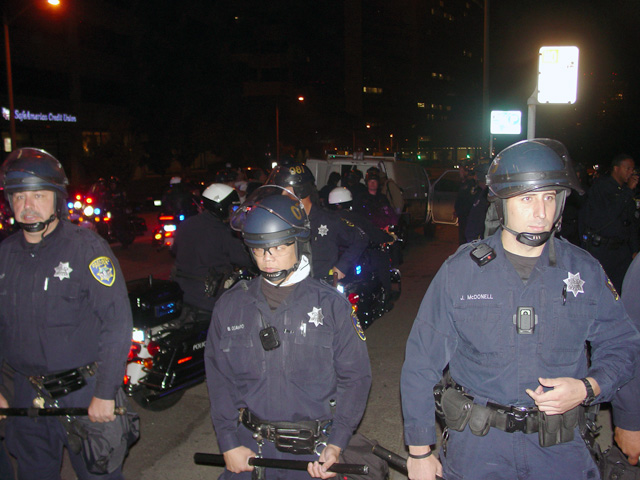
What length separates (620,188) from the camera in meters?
7.54

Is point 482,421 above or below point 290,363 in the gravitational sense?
below

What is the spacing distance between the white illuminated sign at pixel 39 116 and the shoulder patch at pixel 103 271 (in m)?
30.6

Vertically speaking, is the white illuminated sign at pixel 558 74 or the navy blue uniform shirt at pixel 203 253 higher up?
the white illuminated sign at pixel 558 74

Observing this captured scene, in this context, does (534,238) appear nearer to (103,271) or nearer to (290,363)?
(290,363)

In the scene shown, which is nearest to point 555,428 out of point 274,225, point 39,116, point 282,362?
point 282,362

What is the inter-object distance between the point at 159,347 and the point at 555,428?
376cm

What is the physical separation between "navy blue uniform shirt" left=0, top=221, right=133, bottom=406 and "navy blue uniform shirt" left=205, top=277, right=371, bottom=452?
781 mm

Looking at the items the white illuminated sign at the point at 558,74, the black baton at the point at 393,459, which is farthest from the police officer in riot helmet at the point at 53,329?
the white illuminated sign at the point at 558,74

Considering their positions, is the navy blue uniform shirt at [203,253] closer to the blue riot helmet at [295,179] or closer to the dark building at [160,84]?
the blue riot helmet at [295,179]

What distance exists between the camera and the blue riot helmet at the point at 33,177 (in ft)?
11.0

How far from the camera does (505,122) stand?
1434 centimetres

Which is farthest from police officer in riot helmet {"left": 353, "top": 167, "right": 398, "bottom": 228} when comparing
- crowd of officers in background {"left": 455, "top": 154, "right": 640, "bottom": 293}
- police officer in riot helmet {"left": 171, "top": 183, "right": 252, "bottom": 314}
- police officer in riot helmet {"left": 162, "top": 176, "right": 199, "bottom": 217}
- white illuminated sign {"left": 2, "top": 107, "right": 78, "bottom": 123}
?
white illuminated sign {"left": 2, "top": 107, "right": 78, "bottom": 123}

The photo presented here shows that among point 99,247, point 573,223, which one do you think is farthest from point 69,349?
point 573,223

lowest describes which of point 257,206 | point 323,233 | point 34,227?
point 323,233
